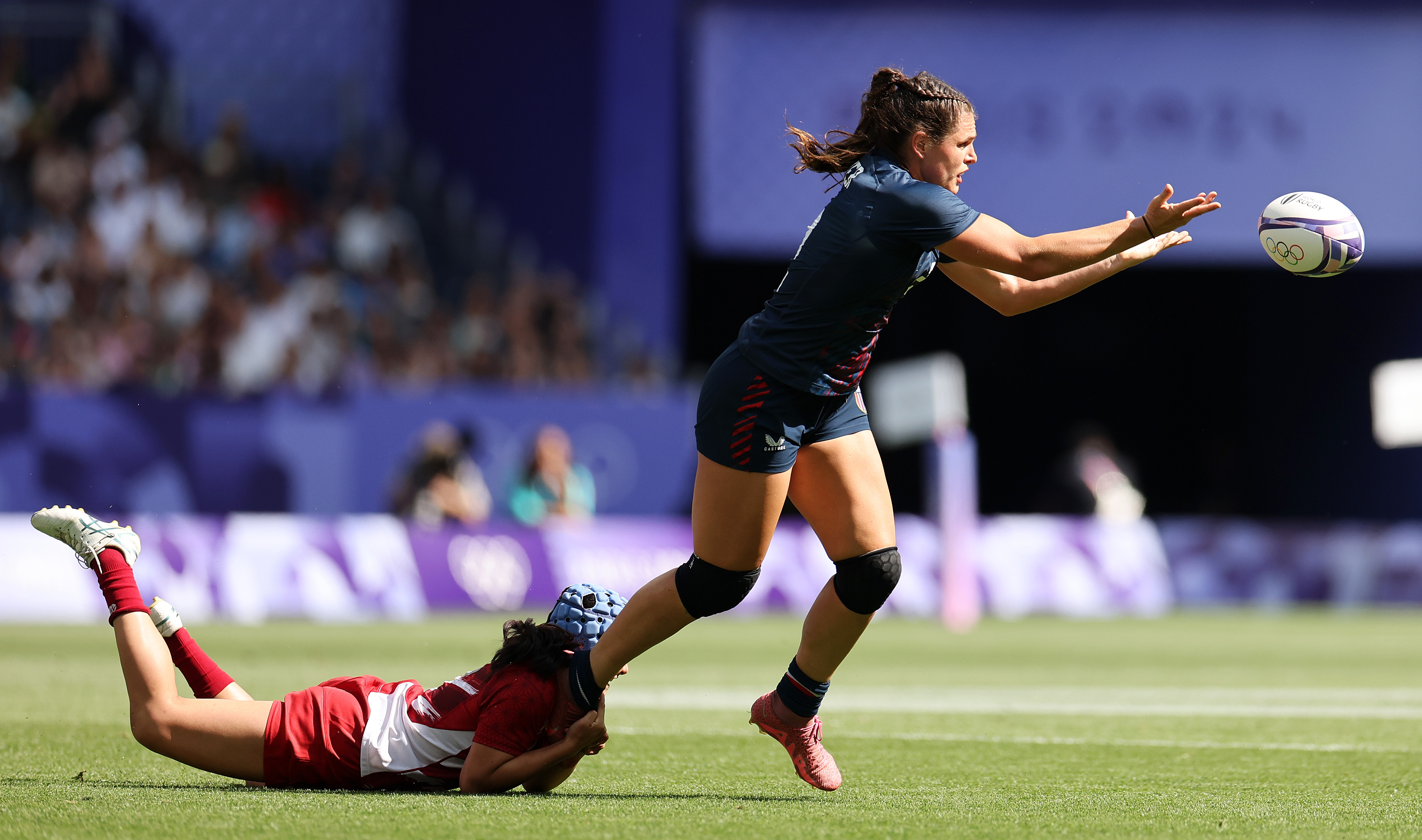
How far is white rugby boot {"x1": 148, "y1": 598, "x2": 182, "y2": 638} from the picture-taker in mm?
5734

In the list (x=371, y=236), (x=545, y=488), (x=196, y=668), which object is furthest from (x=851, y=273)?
(x=371, y=236)

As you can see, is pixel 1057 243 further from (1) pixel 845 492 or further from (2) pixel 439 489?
(2) pixel 439 489

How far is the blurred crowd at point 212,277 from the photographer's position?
18766mm

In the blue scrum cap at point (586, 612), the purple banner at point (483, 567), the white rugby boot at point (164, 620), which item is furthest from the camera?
the purple banner at point (483, 567)

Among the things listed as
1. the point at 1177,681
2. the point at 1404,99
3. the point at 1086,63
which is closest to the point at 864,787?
the point at 1177,681

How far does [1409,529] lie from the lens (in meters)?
19.7

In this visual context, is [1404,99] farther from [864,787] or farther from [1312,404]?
[864,787]

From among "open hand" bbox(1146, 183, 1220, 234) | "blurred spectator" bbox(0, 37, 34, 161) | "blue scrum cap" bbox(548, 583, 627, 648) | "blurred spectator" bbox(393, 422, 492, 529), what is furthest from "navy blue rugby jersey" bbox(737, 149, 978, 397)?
"blurred spectator" bbox(0, 37, 34, 161)

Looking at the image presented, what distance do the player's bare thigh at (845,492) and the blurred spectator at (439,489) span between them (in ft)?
37.8

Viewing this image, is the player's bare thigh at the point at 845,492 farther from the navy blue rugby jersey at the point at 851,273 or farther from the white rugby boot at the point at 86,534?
the white rugby boot at the point at 86,534

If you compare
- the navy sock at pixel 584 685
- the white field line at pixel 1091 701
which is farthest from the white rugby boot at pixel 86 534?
the white field line at pixel 1091 701

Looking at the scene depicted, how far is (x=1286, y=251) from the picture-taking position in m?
5.85

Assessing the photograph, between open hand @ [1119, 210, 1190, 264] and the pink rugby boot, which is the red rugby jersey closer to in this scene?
the pink rugby boot

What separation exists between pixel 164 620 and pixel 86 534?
0.40 m
